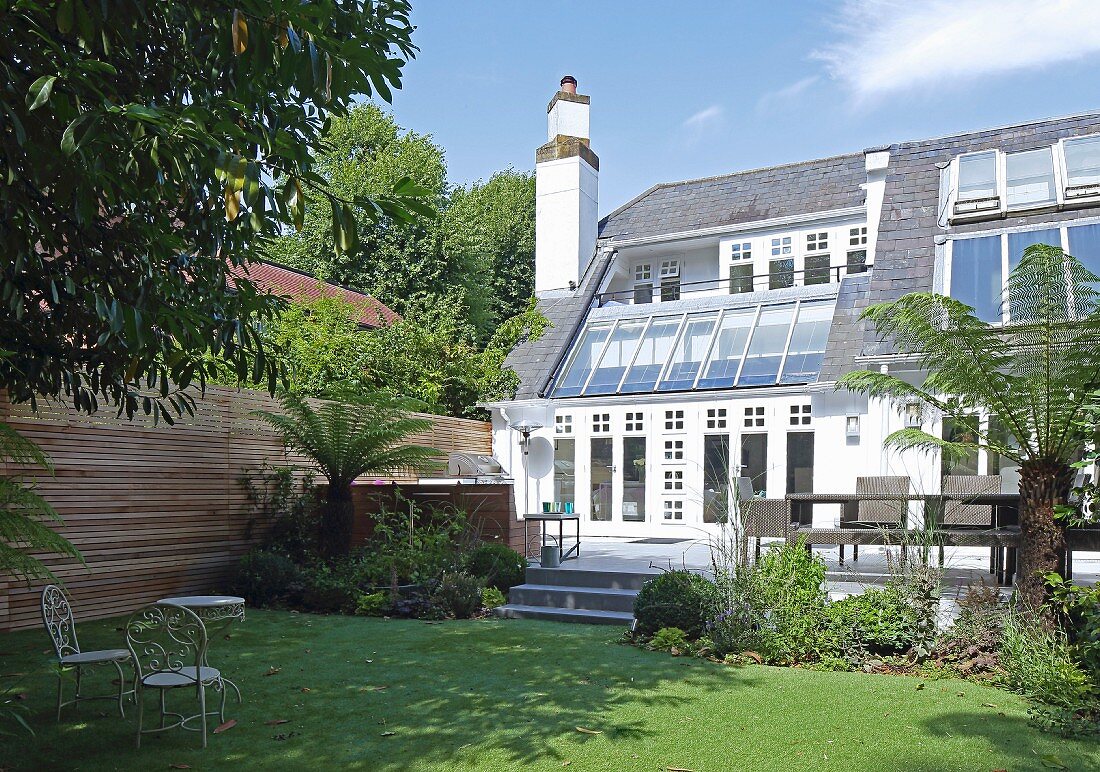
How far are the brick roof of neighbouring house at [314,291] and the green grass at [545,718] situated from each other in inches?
548

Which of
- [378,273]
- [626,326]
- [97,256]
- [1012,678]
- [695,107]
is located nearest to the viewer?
[97,256]

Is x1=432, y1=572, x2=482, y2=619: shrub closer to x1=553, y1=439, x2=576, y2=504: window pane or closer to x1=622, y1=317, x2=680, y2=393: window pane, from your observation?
x1=553, y1=439, x2=576, y2=504: window pane

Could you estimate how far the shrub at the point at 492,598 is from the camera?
33.1 ft

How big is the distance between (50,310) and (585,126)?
17988 mm

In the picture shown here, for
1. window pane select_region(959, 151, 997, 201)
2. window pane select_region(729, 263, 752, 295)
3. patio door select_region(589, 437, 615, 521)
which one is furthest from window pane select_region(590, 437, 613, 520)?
window pane select_region(959, 151, 997, 201)

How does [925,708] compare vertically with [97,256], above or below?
below

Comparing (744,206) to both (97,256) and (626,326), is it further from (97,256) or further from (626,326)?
(97,256)

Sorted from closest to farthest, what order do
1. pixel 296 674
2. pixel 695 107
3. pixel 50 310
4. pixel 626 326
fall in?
pixel 50 310 → pixel 296 674 → pixel 695 107 → pixel 626 326

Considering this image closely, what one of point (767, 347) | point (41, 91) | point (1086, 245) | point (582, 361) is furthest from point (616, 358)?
point (41, 91)

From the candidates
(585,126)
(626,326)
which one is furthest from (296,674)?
(585,126)

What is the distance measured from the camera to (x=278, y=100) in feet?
16.1

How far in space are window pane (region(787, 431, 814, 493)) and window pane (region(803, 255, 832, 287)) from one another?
506cm

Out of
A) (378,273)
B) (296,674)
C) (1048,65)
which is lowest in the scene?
(296,674)

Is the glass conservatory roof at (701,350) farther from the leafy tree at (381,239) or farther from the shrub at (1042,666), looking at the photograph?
the shrub at (1042,666)
